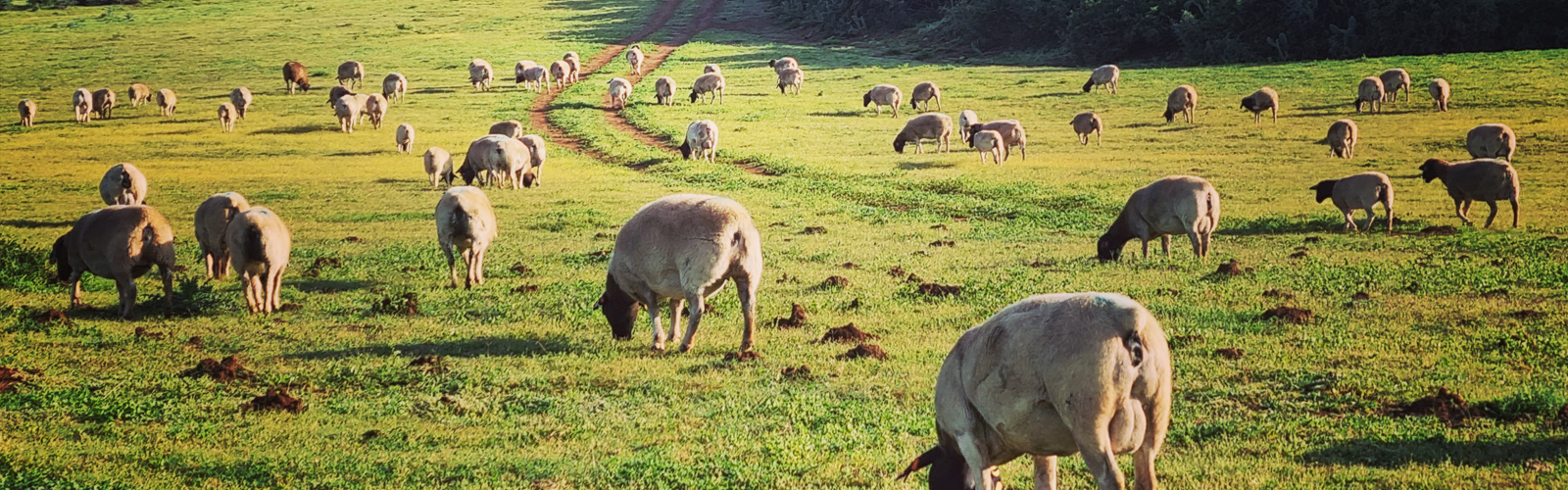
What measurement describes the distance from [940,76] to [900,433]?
52199 millimetres

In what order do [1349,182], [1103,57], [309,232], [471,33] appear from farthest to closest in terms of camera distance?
[471,33] → [1103,57] → [309,232] → [1349,182]

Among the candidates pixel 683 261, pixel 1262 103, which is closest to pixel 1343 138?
pixel 1262 103

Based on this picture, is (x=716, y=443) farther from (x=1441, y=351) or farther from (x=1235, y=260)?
(x=1235, y=260)

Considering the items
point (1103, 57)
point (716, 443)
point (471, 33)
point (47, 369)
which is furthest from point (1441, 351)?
point (471, 33)

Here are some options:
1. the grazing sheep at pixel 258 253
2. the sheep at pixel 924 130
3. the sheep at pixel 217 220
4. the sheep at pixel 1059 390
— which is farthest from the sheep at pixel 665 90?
the sheep at pixel 1059 390

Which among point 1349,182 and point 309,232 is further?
Result: point 309,232

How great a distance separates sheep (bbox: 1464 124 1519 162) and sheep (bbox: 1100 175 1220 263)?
14092 mm

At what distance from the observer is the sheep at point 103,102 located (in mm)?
48531

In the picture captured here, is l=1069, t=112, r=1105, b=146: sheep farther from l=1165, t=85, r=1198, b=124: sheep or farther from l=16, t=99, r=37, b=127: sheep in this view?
l=16, t=99, r=37, b=127: sheep

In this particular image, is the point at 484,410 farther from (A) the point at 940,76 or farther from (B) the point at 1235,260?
(A) the point at 940,76

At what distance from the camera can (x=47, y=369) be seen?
40.8ft

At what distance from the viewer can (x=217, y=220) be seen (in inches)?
683

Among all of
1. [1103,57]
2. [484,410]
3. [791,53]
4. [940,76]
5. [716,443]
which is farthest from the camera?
[791,53]

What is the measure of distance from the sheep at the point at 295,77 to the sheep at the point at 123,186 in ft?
106
